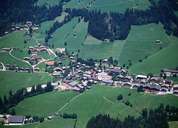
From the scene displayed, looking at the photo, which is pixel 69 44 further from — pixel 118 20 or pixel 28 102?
pixel 28 102

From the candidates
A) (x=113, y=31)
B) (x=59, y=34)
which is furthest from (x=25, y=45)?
(x=113, y=31)

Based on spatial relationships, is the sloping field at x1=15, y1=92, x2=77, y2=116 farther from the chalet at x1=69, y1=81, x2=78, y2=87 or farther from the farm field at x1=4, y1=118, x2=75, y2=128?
the chalet at x1=69, y1=81, x2=78, y2=87

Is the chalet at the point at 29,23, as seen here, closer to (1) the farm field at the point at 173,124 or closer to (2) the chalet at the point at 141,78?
(2) the chalet at the point at 141,78

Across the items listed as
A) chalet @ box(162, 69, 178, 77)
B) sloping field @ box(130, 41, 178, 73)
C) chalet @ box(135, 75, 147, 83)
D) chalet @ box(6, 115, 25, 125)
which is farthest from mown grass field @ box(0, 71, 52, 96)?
chalet @ box(162, 69, 178, 77)

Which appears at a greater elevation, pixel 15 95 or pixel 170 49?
pixel 170 49

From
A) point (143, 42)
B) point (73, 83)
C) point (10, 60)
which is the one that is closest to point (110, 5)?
point (143, 42)

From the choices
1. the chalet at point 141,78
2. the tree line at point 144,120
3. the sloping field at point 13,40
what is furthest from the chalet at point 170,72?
the sloping field at point 13,40
